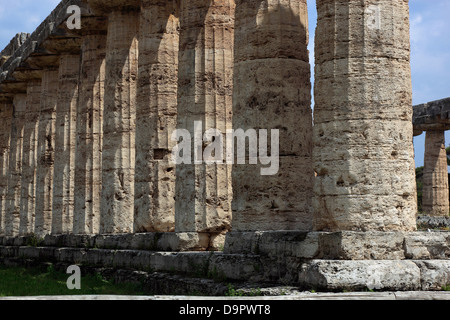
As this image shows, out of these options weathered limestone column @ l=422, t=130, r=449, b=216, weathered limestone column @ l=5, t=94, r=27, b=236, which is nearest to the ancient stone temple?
weathered limestone column @ l=5, t=94, r=27, b=236

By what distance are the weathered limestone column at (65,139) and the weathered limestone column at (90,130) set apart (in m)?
2.29

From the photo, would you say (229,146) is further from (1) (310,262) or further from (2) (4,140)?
(2) (4,140)

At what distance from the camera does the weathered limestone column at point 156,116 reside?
1662 cm

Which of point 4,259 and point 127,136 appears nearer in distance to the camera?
point 127,136

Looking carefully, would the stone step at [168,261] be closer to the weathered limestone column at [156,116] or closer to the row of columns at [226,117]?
the row of columns at [226,117]

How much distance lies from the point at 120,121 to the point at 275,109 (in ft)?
25.4

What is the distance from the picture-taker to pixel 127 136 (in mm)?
19000

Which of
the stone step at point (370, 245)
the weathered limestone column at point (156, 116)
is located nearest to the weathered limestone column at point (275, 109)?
the stone step at point (370, 245)

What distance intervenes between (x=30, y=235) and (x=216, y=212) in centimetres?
1391

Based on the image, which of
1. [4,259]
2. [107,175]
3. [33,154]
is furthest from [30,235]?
[107,175]

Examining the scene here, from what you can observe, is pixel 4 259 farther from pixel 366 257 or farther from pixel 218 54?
pixel 366 257

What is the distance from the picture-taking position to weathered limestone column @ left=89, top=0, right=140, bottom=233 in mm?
18703

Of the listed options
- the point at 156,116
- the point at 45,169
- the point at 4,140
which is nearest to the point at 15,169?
the point at 4,140

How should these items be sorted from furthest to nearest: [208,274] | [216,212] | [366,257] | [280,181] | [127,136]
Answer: [127,136], [216,212], [208,274], [280,181], [366,257]
